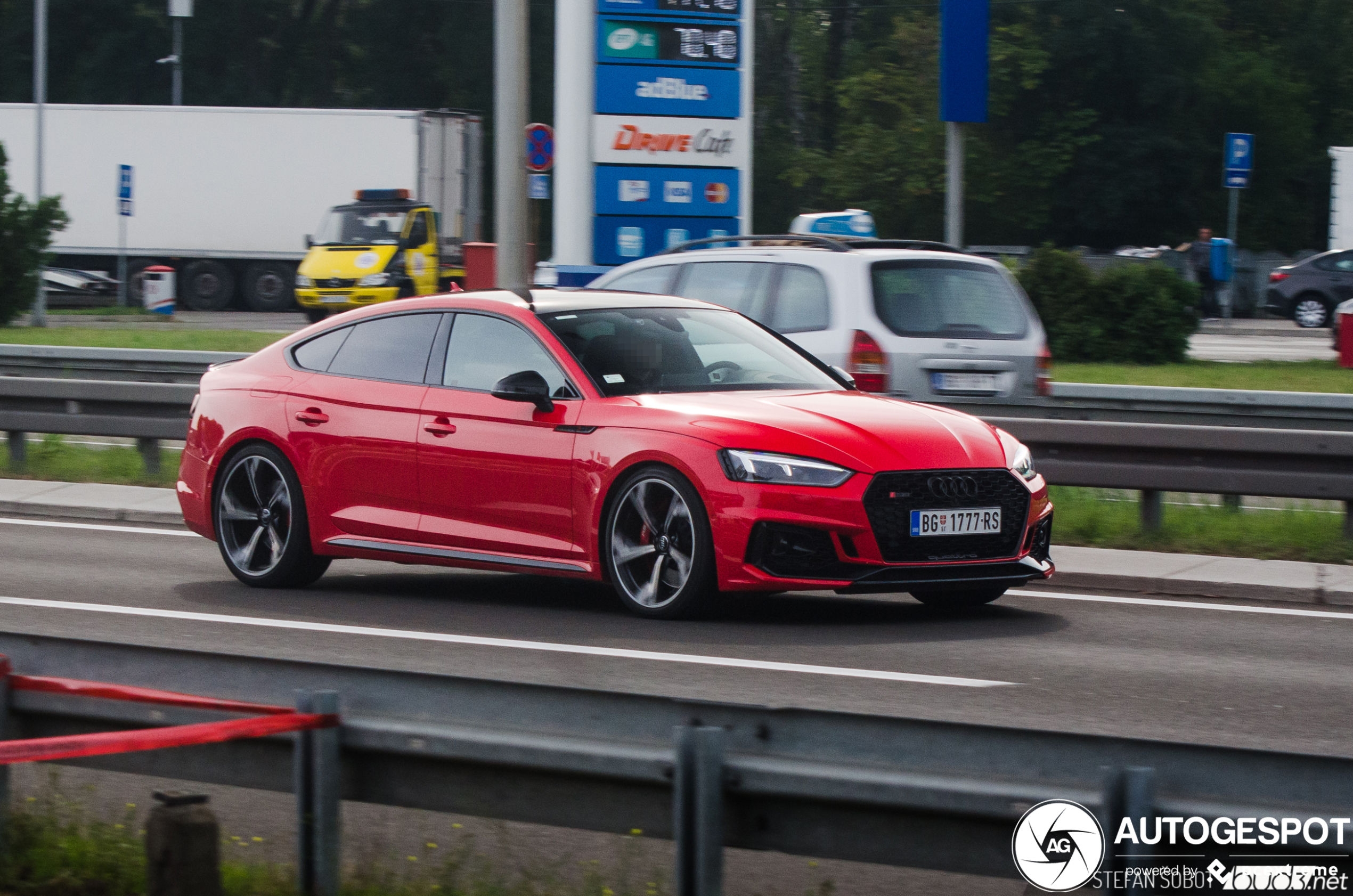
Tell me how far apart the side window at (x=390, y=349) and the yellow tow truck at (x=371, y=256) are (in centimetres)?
2523

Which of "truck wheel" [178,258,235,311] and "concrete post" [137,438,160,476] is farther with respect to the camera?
"truck wheel" [178,258,235,311]

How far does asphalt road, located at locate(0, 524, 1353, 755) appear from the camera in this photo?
6.76 meters

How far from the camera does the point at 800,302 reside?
12188 millimetres

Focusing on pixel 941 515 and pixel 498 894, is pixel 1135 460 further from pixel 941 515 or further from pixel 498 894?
pixel 498 894

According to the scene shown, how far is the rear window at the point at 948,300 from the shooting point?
11938 mm

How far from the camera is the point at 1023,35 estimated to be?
178ft

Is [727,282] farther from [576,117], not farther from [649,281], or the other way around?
[576,117]

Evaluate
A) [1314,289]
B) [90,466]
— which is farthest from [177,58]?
[90,466]

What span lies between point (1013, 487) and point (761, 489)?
1150 millimetres

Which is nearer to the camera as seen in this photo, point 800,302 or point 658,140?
point 800,302

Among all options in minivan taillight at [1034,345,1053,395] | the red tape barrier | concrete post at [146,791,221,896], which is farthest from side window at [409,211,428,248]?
concrete post at [146,791,221,896]

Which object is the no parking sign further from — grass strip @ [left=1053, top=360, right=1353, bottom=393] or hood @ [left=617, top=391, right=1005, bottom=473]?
hood @ [left=617, top=391, right=1005, bottom=473]

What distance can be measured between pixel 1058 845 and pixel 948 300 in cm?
904

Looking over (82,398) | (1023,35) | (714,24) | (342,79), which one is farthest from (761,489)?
(342,79)
